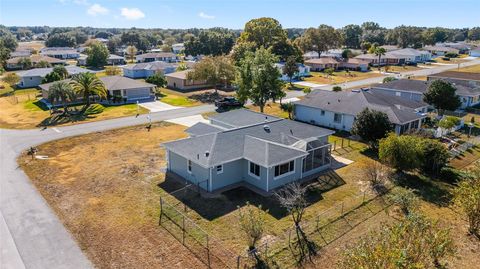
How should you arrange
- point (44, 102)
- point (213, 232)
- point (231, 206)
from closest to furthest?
point (213, 232) < point (231, 206) < point (44, 102)

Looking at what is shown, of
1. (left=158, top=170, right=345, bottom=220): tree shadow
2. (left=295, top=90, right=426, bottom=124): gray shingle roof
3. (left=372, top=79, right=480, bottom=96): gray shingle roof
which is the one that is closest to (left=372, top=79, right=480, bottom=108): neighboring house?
(left=372, top=79, right=480, bottom=96): gray shingle roof

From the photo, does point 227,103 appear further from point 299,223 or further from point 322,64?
point 322,64

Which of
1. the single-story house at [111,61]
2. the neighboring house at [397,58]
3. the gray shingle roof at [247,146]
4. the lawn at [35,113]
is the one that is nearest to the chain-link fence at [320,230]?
the gray shingle roof at [247,146]

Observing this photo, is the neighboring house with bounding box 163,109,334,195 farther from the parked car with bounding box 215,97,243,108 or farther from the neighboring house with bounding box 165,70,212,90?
the neighboring house with bounding box 165,70,212,90

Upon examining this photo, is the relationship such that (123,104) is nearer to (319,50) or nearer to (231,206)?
(231,206)

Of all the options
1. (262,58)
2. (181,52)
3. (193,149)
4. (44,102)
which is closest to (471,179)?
(193,149)
